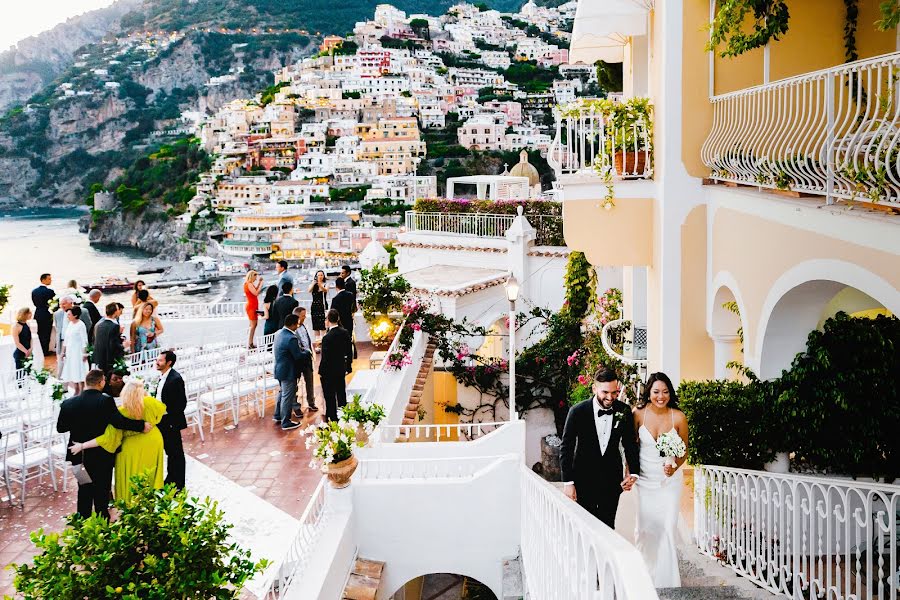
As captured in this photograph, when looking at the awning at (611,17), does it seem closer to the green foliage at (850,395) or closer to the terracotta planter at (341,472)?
the green foliage at (850,395)

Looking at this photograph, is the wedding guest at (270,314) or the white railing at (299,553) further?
the wedding guest at (270,314)

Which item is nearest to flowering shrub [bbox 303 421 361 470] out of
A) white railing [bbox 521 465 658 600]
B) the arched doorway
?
white railing [bbox 521 465 658 600]

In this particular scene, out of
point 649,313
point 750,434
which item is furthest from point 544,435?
point 750,434

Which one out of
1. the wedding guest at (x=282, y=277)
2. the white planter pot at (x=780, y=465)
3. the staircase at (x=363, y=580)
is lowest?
the staircase at (x=363, y=580)

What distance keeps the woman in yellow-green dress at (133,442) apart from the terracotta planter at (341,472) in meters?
1.62

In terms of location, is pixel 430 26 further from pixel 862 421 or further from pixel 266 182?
pixel 862 421

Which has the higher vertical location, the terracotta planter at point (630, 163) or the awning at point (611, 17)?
the awning at point (611, 17)

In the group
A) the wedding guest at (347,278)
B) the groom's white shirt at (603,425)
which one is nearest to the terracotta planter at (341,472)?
the groom's white shirt at (603,425)

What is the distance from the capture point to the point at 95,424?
5305mm

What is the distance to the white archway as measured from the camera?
4520 millimetres

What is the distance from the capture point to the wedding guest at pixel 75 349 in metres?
8.91

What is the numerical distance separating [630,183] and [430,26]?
19211 cm

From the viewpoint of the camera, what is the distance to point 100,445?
532 centimetres

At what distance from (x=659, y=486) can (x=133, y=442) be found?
12.6ft
